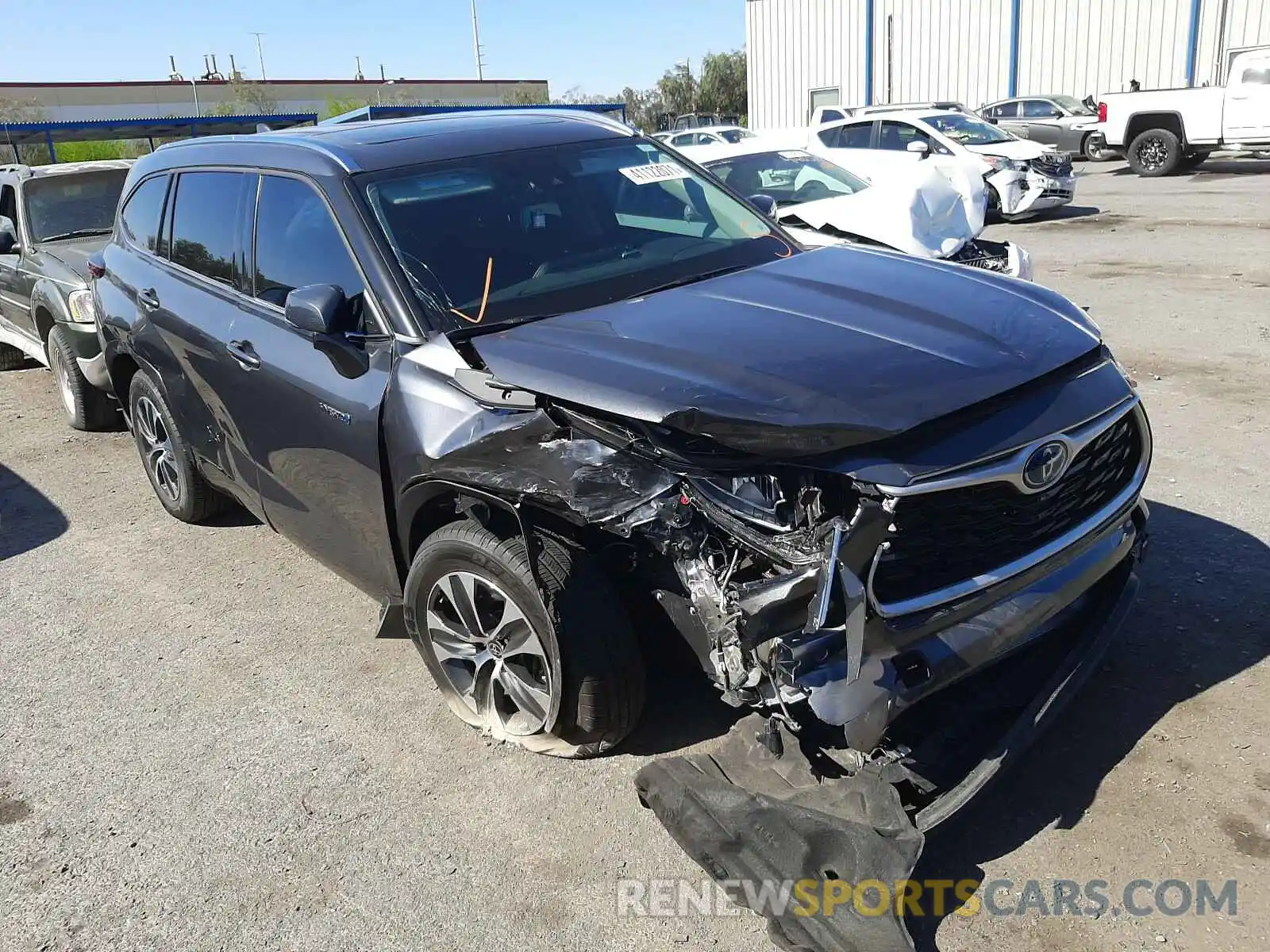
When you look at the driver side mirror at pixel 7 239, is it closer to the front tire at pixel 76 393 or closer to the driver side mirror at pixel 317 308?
the front tire at pixel 76 393

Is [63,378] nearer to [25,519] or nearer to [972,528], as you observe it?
[25,519]

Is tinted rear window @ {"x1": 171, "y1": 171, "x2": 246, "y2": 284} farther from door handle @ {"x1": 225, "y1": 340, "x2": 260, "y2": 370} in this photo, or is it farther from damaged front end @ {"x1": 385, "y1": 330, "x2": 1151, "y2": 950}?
damaged front end @ {"x1": 385, "y1": 330, "x2": 1151, "y2": 950}

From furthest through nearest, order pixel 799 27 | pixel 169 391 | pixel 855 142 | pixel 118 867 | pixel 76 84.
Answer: pixel 76 84
pixel 799 27
pixel 855 142
pixel 169 391
pixel 118 867

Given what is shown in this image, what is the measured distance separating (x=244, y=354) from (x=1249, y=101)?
65.1 feet

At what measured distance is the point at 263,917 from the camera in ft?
9.45

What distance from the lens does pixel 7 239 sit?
25.7ft

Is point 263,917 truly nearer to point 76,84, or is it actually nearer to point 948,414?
point 948,414

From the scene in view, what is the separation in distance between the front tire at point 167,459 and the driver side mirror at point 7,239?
3.19 meters

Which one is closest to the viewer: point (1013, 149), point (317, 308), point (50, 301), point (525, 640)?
point (525, 640)

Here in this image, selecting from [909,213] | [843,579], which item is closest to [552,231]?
[843,579]

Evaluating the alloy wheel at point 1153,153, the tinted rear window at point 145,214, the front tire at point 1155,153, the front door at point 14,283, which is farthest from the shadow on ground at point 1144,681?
the alloy wheel at point 1153,153

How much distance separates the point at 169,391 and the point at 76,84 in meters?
52.1

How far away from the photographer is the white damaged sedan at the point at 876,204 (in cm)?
779

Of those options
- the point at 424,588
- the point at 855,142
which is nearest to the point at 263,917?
the point at 424,588
